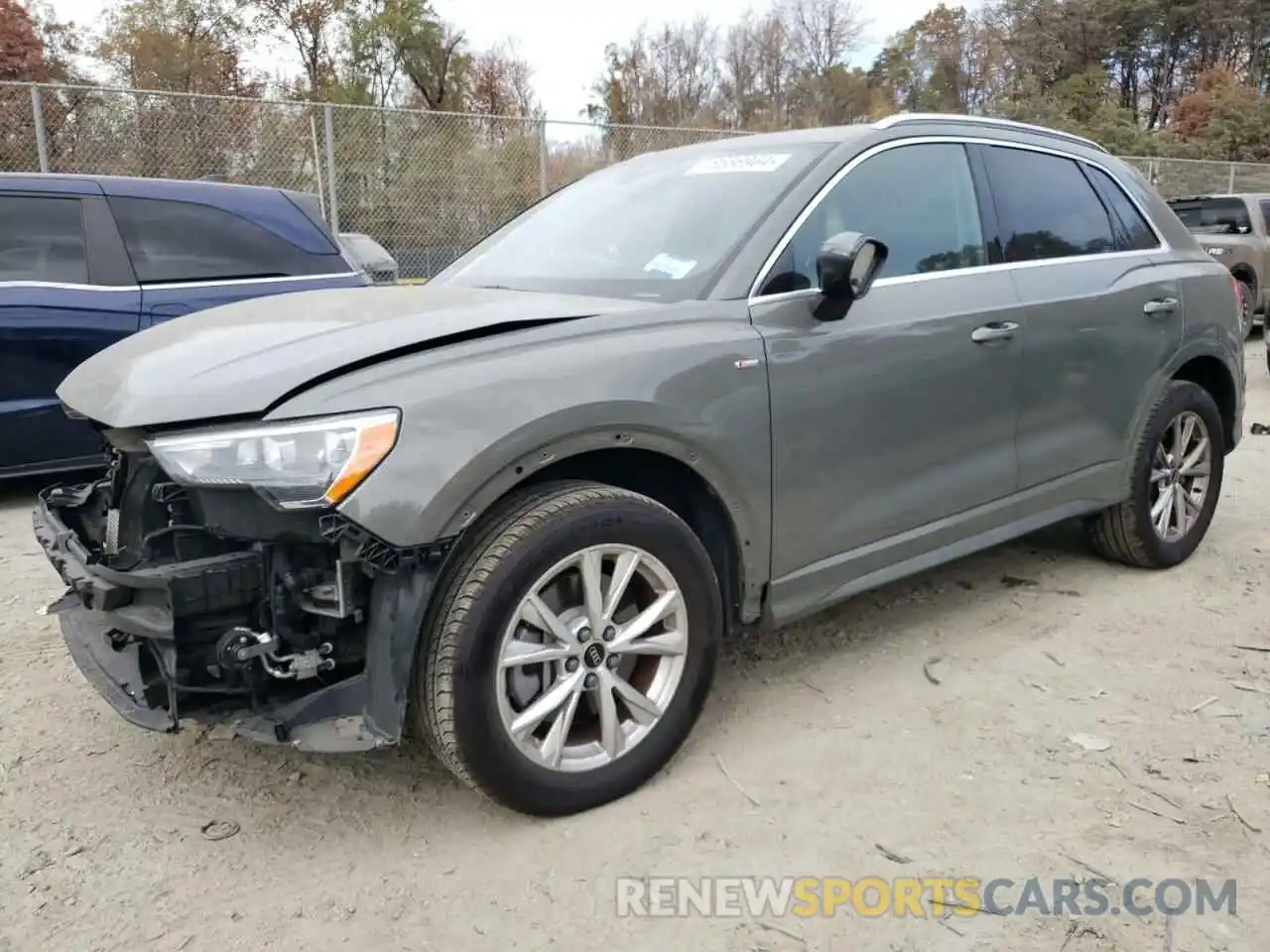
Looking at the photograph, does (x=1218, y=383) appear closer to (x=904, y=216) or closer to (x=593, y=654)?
(x=904, y=216)

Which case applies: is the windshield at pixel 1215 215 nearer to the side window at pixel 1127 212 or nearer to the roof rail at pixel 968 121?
the side window at pixel 1127 212

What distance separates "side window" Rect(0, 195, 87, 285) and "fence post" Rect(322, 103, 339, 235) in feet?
16.1

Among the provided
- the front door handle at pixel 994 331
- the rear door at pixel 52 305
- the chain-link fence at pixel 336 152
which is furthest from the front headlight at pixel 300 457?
the chain-link fence at pixel 336 152

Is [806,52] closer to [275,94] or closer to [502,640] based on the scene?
[275,94]

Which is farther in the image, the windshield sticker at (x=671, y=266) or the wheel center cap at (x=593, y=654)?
the windshield sticker at (x=671, y=266)

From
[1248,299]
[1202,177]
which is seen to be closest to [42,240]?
[1248,299]

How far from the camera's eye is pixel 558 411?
2.40 metres

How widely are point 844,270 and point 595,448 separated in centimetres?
86

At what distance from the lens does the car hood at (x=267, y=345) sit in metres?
2.25

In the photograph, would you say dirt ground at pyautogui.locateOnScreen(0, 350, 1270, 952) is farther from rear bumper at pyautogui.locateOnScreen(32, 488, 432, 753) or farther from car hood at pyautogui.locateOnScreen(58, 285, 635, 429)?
car hood at pyautogui.locateOnScreen(58, 285, 635, 429)

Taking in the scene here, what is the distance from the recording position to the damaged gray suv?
2234 millimetres

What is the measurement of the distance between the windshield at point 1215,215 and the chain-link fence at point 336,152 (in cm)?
732

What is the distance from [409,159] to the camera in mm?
11117

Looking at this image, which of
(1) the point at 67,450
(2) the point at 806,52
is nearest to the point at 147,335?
(1) the point at 67,450
